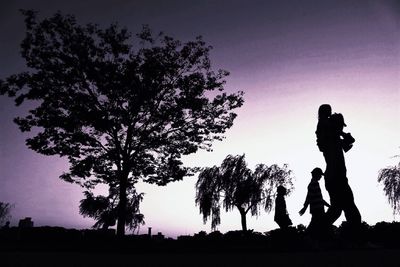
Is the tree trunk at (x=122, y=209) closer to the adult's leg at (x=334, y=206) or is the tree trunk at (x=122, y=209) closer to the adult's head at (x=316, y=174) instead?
the adult's head at (x=316, y=174)

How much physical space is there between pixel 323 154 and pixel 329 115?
781 millimetres

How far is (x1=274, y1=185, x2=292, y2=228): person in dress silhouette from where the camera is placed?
10.9 meters

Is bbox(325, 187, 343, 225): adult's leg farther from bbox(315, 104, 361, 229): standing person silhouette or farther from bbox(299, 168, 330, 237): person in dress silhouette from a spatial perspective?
bbox(299, 168, 330, 237): person in dress silhouette

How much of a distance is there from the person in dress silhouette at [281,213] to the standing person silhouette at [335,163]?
4.23 metres

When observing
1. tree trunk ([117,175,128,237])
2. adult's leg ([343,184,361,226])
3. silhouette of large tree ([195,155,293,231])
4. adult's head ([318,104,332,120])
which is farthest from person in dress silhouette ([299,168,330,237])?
silhouette of large tree ([195,155,293,231])

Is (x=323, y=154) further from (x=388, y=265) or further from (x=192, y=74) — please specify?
(x=192, y=74)

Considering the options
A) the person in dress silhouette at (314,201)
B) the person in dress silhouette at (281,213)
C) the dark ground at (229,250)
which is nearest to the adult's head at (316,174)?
the person in dress silhouette at (314,201)

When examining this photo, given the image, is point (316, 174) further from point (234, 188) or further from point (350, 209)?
point (234, 188)

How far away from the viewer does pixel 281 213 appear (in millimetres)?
11078

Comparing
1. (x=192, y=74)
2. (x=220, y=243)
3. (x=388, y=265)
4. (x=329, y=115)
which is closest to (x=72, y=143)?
(x=192, y=74)

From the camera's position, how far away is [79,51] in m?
20.0

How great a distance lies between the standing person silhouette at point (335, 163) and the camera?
20.4 feet

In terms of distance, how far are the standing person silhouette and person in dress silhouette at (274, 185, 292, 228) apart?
4227 millimetres

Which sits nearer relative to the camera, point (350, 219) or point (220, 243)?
point (350, 219)
